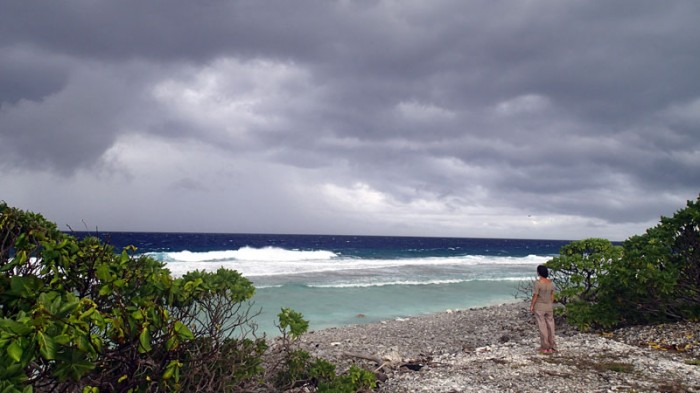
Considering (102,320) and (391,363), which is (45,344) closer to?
(102,320)

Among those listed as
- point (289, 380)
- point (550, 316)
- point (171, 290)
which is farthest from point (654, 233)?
point (171, 290)

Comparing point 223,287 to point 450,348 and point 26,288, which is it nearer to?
point 26,288

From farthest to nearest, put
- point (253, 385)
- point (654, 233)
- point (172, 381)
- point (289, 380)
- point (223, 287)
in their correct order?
point (654, 233) < point (289, 380) < point (253, 385) < point (223, 287) < point (172, 381)

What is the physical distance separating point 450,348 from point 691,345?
16.2ft

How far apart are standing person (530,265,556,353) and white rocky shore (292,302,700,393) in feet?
0.80

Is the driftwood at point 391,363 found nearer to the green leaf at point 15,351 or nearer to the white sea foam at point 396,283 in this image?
the green leaf at point 15,351

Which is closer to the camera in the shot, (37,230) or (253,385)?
(37,230)

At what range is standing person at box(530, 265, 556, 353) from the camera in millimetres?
8789

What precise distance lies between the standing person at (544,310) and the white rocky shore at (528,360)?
0.24 meters

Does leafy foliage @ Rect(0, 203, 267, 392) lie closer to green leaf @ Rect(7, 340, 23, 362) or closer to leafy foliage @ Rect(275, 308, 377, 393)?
green leaf @ Rect(7, 340, 23, 362)

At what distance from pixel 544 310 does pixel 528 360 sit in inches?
53.3

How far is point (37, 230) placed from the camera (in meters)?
4.89

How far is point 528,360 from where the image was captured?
806 centimetres

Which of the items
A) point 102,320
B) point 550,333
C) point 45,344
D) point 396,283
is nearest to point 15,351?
point 45,344
